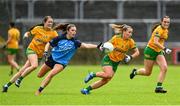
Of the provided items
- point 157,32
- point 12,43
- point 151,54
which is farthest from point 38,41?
point 12,43

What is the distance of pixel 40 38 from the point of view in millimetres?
21844

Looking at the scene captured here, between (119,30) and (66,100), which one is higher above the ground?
(119,30)

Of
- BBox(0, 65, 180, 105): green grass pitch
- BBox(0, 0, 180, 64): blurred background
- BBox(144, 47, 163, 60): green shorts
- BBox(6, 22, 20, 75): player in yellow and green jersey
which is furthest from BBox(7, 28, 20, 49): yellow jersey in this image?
BBox(144, 47, 163, 60): green shorts

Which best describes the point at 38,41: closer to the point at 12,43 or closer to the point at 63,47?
the point at 63,47

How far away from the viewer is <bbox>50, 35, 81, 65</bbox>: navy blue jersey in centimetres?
2014

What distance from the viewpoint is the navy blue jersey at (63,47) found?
793 inches

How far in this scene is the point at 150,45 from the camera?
22.2 m

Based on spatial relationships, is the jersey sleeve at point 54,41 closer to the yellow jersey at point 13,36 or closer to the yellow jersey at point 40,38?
the yellow jersey at point 40,38

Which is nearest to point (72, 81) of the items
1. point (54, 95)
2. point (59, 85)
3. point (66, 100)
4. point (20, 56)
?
point (59, 85)

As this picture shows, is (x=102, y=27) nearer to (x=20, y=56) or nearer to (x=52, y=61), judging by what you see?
(x=20, y=56)

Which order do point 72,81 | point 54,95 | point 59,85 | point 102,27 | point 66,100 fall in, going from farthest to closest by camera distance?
point 102,27 → point 72,81 → point 59,85 → point 54,95 → point 66,100

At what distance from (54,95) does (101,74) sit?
54.0 inches

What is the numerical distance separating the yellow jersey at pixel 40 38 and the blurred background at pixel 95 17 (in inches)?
792

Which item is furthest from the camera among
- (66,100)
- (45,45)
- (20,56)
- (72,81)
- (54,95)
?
(20,56)
